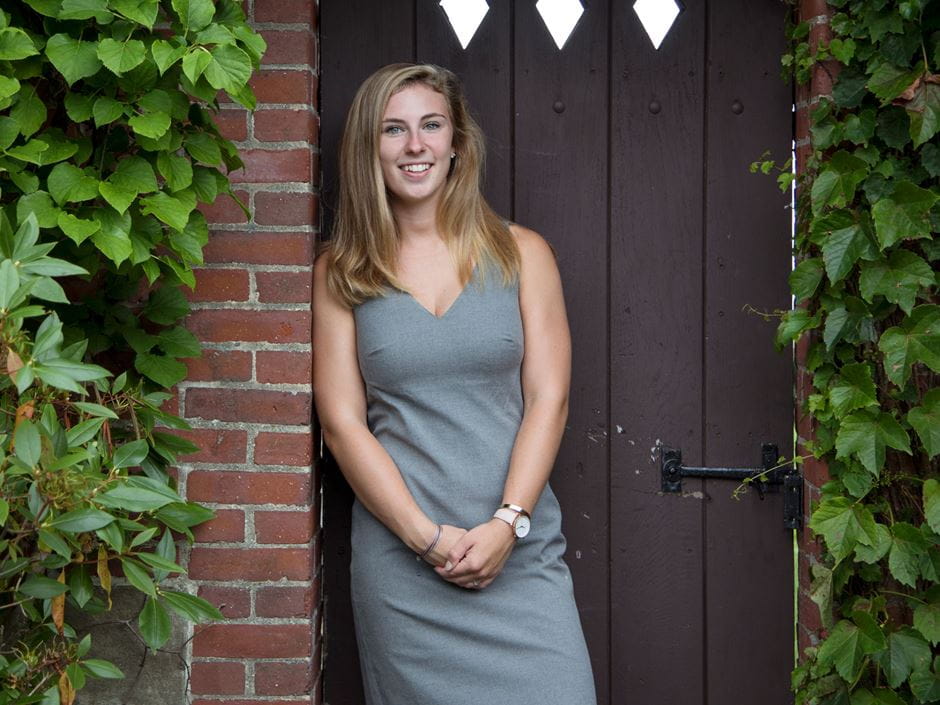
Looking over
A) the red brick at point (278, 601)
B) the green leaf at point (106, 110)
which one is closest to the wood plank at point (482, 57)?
the green leaf at point (106, 110)

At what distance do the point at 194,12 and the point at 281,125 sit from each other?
1.67 feet

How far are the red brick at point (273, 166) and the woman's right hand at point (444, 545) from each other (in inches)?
31.2

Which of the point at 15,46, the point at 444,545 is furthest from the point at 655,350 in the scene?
the point at 15,46

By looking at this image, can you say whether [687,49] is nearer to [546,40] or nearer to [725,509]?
[546,40]

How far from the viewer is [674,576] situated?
8.05ft

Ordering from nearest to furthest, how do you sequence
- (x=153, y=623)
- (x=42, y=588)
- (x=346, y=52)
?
(x=42, y=588), (x=153, y=623), (x=346, y=52)

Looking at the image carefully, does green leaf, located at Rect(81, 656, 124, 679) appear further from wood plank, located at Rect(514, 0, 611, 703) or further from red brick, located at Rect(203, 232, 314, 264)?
wood plank, located at Rect(514, 0, 611, 703)

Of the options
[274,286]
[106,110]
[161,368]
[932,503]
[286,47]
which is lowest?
[932,503]

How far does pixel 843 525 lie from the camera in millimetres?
2057

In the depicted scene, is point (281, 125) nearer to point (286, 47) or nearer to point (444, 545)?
point (286, 47)

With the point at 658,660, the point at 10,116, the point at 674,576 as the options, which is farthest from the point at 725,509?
the point at 10,116

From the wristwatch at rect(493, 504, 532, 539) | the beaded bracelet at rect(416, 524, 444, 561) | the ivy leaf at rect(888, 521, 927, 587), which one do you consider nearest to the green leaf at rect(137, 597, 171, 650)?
the beaded bracelet at rect(416, 524, 444, 561)

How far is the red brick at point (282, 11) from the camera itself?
216 centimetres

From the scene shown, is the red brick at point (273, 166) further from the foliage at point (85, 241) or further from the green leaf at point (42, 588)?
the green leaf at point (42, 588)
